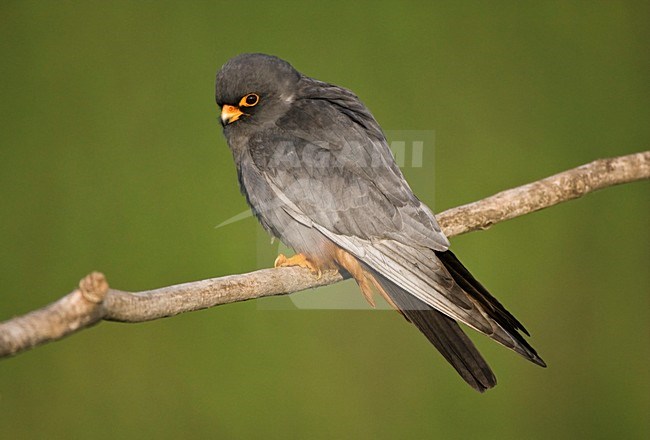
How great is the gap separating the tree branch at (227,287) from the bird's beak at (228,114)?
46cm

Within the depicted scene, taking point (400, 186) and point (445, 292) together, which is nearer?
point (445, 292)

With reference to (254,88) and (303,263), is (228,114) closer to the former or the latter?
(254,88)

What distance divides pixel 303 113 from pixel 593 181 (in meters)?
0.97

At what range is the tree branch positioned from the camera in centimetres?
116

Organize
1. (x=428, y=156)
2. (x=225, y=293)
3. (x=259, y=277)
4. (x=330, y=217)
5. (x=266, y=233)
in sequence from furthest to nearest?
(x=428, y=156) → (x=266, y=233) → (x=330, y=217) → (x=259, y=277) → (x=225, y=293)

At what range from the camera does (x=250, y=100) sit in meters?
2.13

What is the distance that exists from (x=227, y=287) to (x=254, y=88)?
682 millimetres

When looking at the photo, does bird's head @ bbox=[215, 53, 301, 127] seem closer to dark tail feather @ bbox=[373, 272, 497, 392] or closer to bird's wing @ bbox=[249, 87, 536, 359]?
bird's wing @ bbox=[249, 87, 536, 359]

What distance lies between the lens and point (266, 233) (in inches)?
90.6

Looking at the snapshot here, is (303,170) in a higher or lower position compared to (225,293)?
higher

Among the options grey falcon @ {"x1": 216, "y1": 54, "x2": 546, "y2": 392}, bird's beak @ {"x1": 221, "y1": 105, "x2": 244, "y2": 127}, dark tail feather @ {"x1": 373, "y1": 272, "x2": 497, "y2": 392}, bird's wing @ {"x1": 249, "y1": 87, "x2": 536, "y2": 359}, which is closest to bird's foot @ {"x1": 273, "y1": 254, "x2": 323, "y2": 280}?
grey falcon @ {"x1": 216, "y1": 54, "x2": 546, "y2": 392}

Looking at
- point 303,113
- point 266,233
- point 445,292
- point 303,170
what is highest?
point 303,113

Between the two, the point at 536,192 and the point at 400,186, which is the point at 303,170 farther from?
the point at 536,192

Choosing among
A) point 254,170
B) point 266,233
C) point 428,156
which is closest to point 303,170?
point 254,170
